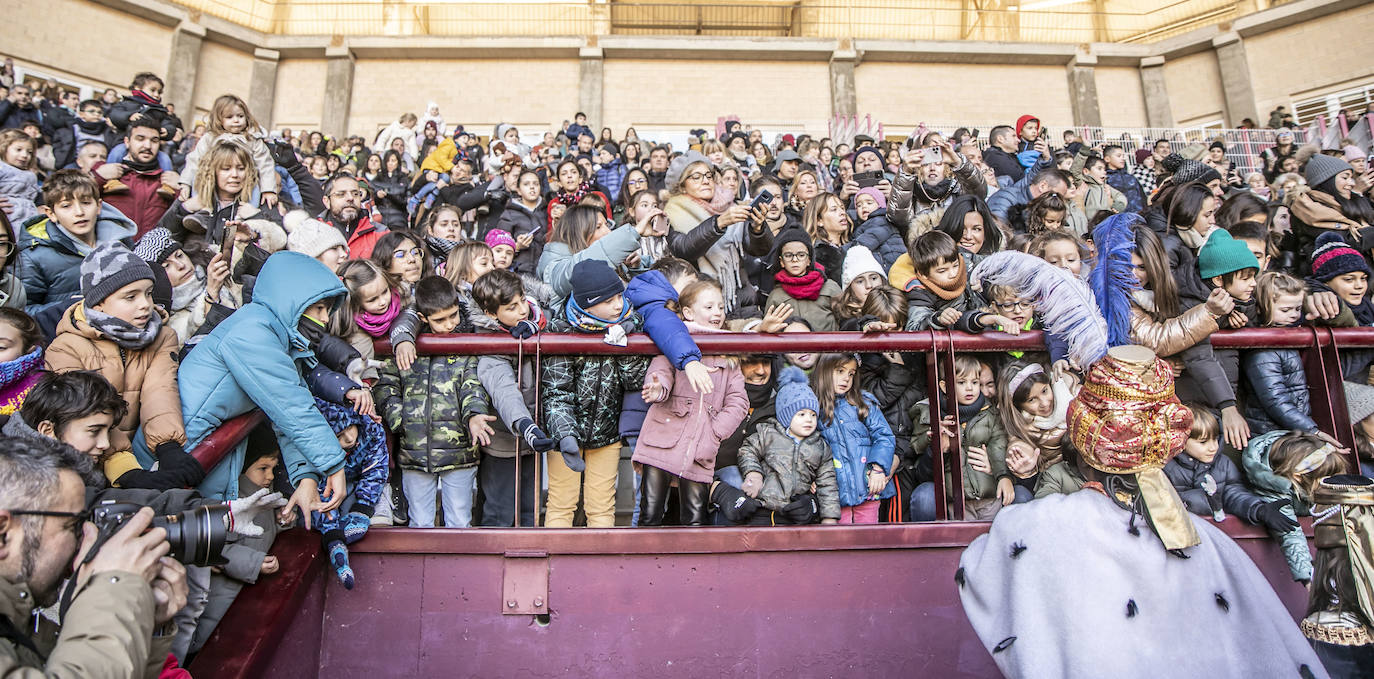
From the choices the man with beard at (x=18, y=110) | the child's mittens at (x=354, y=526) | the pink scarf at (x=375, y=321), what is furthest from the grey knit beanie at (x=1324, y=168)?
the man with beard at (x=18, y=110)

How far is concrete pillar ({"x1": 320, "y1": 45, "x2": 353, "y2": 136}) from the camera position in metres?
20.5

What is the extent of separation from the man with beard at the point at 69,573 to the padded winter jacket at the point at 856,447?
114 inches

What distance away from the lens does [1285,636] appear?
2406 mm

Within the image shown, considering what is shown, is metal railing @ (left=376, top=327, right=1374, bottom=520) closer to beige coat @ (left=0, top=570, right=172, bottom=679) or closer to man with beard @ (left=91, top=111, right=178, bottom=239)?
beige coat @ (left=0, top=570, right=172, bottom=679)

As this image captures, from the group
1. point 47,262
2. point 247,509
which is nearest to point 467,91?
point 47,262

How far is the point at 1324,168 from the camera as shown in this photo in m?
8.56

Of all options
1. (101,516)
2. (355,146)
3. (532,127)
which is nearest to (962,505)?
(101,516)

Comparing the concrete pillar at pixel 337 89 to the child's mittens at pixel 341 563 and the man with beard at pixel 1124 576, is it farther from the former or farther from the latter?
the man with beard at pixel 1124 576

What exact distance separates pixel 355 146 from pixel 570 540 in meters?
14.2

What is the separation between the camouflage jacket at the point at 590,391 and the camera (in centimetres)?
404

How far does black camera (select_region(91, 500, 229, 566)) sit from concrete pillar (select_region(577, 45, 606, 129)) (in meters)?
19.4

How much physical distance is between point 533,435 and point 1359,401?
4.15m

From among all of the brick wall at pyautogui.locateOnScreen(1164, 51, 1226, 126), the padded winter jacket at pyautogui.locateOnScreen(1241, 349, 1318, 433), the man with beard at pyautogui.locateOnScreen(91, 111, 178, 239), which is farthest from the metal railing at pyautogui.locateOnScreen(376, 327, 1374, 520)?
the brick wall at pyautogui.locateOnScreen(1164, 51, 1226, 126)

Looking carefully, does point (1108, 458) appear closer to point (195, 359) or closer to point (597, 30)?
point (195, 359)
